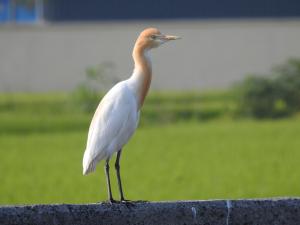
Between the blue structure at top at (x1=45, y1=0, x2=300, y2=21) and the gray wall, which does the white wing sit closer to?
the gray wall

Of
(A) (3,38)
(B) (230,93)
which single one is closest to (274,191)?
(B) (230,93)

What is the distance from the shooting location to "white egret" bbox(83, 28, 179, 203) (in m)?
6.41

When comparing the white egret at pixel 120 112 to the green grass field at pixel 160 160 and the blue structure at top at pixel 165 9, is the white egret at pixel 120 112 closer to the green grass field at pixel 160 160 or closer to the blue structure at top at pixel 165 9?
the green grass field at pixel 160 160

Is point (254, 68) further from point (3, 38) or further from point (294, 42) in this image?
→ point (3, 38)

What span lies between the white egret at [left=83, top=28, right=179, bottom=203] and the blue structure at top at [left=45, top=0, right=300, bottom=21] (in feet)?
87.9

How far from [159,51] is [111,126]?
23528 millimetres

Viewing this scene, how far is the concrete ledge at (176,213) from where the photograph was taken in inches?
213

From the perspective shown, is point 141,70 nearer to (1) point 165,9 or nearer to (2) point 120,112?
(2) point 120,112

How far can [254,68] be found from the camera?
96.2 ft

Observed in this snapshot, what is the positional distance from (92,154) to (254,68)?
76.3 feet

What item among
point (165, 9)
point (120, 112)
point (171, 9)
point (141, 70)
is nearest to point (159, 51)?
point (165, 9)

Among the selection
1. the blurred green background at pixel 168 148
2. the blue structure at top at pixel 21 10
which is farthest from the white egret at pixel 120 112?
the blue structure at top at pixel 21 10

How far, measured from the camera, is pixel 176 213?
18.4 ft

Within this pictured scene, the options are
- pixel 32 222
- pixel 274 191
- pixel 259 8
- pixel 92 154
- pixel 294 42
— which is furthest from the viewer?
pixel 259 8
